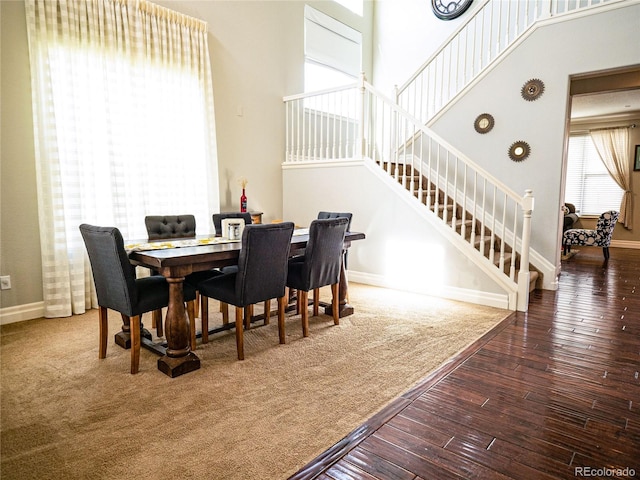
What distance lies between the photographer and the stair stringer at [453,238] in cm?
390

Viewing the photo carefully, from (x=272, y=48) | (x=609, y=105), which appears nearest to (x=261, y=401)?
(x=272, y=48)

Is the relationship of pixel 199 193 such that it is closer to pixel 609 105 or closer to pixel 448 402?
pixel 448 402

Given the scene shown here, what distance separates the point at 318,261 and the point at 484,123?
3.28 metres

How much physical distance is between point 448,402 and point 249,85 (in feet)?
15.1

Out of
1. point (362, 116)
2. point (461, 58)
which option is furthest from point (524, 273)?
point (461, 58)

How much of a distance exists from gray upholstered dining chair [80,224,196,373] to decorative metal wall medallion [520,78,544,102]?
14.4ft

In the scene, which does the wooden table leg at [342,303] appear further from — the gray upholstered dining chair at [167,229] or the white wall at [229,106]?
the white wall at [229,106]

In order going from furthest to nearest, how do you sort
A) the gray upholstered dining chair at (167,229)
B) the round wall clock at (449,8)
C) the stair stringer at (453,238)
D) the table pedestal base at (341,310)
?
the round wall clock at (449,8) < the stair stringer at (453,238) < the table pedestal base at (341,310) < the gray upholstered dining chair at (167,229)

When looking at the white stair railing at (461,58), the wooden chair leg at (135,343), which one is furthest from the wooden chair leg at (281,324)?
the white stair railing at (461,58)

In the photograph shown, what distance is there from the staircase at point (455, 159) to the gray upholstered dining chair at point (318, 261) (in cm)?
136

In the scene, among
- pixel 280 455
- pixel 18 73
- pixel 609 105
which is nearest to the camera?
pixel 280 455

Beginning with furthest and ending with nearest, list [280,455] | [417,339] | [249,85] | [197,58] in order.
Answer: [249,85] → [197,58] → [417,339] → [280,455]

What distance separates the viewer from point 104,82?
12.4 ft

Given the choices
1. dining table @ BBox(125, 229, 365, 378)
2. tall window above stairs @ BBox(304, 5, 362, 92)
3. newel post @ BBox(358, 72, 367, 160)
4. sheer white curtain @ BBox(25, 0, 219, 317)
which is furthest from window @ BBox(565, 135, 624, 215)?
dining table @ BBox(125, 229, 365, 378)
